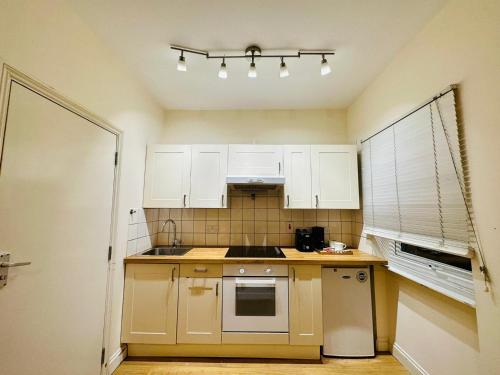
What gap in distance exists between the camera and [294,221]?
9.34ft

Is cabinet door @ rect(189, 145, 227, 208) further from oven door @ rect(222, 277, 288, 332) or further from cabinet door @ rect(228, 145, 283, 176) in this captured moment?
oven door @ rect(222, 277, 288, 332)

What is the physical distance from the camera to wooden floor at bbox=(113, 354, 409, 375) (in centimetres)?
193

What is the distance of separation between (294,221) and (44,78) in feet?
8.57

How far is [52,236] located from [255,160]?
1899 mm

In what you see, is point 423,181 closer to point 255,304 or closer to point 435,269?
point 435,269

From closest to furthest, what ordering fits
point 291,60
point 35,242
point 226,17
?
1. point 35,242
2. point 226,17
3. point 291,60

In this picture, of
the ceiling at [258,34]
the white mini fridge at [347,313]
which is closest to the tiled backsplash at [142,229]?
the ceiling at [258,34]

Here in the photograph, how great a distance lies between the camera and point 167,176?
2572 mm

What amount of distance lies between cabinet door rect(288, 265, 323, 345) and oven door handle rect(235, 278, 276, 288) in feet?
0.58

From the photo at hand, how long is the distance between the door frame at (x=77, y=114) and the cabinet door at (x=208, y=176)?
2.61 feet

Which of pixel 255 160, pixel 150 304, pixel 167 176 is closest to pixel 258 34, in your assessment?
pixel 255 160

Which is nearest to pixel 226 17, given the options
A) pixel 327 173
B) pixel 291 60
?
pixel 291 60

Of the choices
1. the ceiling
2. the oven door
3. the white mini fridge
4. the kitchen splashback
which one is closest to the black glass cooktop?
the kitchen splashback

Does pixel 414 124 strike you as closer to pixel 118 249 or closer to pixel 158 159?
pixel 158 159
